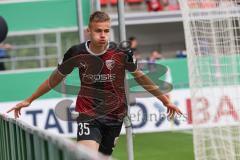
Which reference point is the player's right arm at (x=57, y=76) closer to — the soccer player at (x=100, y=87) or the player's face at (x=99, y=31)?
the soccer player at (x=100, y=87)

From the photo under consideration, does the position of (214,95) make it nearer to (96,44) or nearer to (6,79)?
(96,44)

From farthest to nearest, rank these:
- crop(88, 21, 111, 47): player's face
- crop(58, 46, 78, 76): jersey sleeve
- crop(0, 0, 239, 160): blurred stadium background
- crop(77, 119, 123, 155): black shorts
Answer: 1. crop(0, 0, 239, 160): blurred stadium background
2. crop(58, 46, 78, 76): jersey sleeve
3. crop(77, 119, 123, 155): black shorts
4. crop(88, 21, 111, 47): player's face

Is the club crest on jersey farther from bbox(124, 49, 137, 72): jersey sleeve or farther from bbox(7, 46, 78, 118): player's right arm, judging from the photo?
bbox(7, 46, 78, 118): player's right arm

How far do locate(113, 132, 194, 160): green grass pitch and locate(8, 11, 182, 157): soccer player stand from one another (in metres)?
5.03

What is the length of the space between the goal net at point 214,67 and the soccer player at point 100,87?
2.13 metres

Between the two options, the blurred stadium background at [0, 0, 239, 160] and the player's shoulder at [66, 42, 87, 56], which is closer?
the player's shoulder at [66, 42, 87, 56]

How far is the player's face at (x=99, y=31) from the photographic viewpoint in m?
6.41

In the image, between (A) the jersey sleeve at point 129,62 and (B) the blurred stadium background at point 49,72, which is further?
(B) the blurred stadium background at point 49,72

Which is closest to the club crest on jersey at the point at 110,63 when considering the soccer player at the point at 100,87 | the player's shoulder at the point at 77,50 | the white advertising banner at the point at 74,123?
the soccer player at the point at 100,87

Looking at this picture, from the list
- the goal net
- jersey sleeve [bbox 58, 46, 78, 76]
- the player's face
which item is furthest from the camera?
the goal net

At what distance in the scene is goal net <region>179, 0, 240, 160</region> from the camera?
917 centimetres

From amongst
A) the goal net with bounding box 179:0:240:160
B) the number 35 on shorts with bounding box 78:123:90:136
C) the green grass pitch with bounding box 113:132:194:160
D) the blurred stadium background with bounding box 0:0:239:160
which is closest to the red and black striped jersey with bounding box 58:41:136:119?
the number 35 on shorts with bounding box 78:123:90:136

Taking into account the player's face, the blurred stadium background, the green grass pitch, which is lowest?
the green grass pitch

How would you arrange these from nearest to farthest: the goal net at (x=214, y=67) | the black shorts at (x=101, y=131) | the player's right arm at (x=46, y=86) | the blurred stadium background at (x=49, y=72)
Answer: the black shorts at (x=101, y=131)
the player's right arm at (x=46, y=86)
the goal net at (x=214, y=67)
the blurred stadium background at (x=49, y=72)
